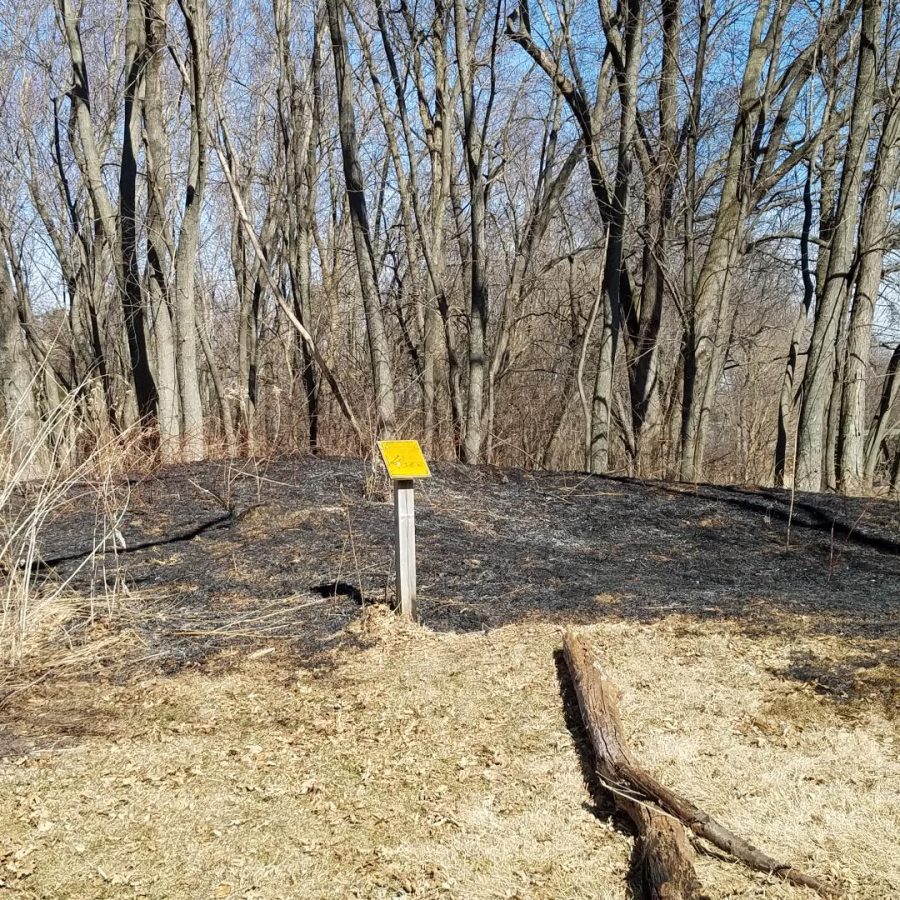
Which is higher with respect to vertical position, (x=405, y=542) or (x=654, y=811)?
(x=405, y=542)

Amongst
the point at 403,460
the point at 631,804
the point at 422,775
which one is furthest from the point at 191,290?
the point at 631,804

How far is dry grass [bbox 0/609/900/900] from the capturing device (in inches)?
104

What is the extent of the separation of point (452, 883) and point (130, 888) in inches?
37.6

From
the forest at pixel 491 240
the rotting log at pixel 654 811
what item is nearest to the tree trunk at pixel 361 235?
the forest at pixel 491 240

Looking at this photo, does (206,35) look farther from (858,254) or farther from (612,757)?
(612,757)

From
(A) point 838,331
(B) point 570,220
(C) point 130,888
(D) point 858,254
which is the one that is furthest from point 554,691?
(B) point 570,220

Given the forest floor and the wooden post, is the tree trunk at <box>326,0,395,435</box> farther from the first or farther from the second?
the wooden post

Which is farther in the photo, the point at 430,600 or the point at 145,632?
the point at 430,600

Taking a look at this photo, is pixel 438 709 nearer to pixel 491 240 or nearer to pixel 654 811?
Result: pixel 654 811

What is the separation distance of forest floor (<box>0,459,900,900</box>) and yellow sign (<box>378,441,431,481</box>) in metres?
0.79

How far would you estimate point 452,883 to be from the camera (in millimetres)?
2609

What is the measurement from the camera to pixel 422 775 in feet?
10.6

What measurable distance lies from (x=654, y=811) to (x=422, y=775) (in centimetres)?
87

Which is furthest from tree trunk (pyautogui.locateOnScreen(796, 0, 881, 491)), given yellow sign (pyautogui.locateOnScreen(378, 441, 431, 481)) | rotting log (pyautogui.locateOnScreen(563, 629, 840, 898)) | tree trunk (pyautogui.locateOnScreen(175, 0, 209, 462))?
tree trunk (pyautogui.locateOnScreen(175, 0, 209, 462))
